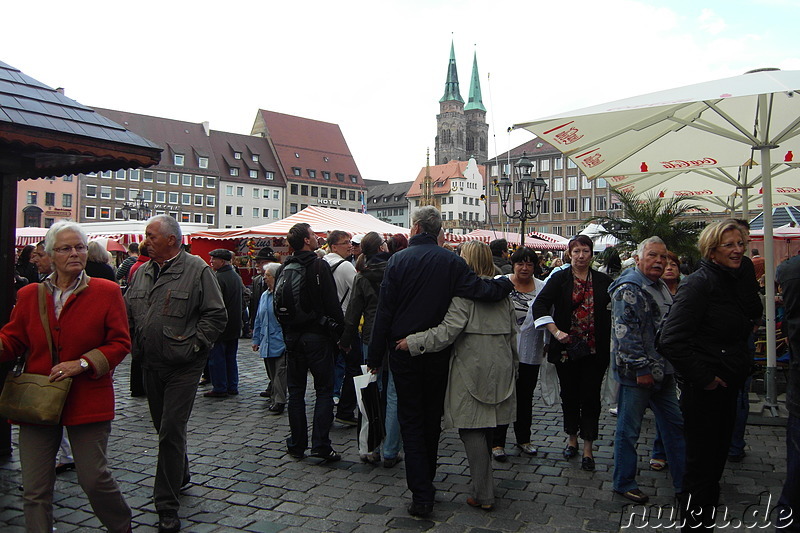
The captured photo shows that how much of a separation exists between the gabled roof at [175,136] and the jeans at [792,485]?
71.7 meters

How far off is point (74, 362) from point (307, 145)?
8311 cm

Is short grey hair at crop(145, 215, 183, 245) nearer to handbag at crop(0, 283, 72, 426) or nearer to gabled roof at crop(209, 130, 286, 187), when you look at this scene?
handbag at crop(0, 283, 72, 426)

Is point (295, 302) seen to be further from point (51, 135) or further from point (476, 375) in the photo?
point (51, 135)

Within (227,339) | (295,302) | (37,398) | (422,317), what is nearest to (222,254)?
(227,339)

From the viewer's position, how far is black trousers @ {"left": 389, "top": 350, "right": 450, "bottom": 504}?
4078 millimetres

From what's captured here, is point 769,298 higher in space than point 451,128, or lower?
lower

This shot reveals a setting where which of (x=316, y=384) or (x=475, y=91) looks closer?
(x=316, y=384)

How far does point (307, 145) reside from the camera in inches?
3307

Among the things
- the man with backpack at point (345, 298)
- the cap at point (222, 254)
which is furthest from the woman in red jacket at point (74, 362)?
the cap at point (222, 254)

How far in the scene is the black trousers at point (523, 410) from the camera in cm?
529

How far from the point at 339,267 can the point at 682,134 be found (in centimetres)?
495

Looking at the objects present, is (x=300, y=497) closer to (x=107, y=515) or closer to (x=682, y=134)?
(x=107, y=515)

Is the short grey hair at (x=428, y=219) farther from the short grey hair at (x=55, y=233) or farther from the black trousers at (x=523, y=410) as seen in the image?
the short grey hair at (x=55, y=233)

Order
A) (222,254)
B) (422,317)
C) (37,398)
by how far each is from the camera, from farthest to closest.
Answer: (222,254) < (422,317) < (37,398)
